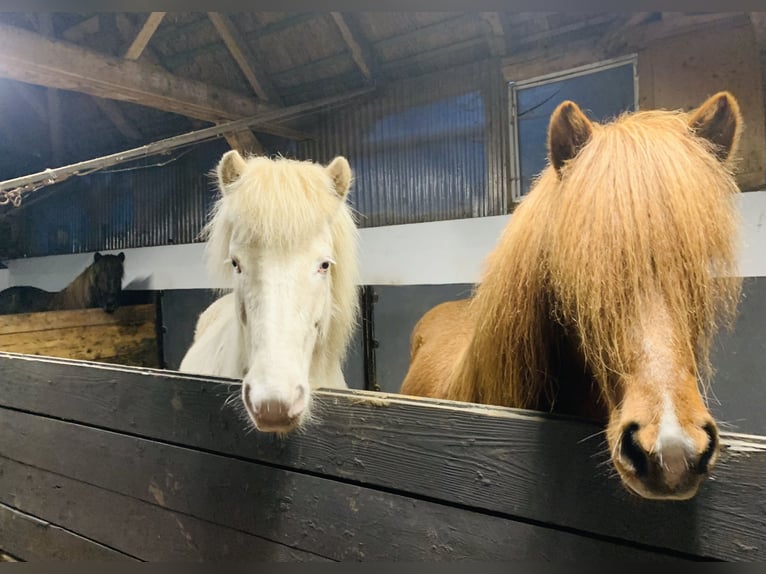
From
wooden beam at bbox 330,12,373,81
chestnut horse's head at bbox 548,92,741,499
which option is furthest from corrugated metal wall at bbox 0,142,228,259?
chestnut horse's head at bbox 548,92,741,499

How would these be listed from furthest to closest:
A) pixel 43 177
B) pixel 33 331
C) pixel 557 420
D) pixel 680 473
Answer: pixel 33 331
pixel 43 177
pixel 557 420
pixel 680 473

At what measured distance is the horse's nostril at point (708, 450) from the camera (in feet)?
1.28

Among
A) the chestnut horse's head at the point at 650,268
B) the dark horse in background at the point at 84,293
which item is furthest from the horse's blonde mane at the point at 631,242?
the dark horse in background at the point at 84,293

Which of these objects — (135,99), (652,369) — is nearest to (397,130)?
(135,99)

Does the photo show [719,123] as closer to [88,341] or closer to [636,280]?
[636,280]

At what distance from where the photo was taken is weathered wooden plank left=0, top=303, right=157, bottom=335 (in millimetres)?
2762

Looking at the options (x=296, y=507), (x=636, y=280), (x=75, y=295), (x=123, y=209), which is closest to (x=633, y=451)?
(x=636, y=280)

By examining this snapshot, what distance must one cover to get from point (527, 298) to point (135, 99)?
2.04m

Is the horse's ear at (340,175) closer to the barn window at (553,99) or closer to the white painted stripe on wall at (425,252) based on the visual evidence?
the white painted stripe on wall at (425,252)

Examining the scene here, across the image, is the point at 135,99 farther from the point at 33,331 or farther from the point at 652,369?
the point at 652,369

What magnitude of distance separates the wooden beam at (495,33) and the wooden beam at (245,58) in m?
0.91

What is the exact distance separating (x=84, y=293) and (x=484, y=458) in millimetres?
4172

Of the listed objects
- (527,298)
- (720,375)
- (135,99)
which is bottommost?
(720,375)

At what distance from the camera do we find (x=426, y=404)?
25.3 inches
